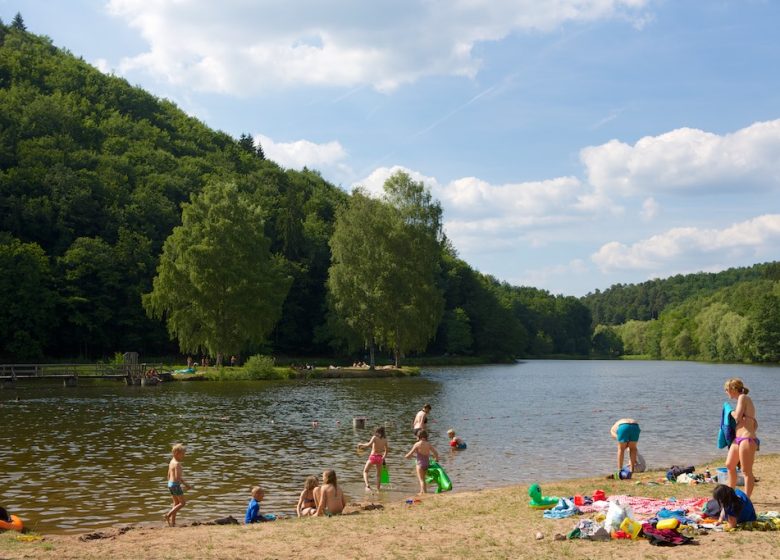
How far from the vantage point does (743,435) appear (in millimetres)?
13883

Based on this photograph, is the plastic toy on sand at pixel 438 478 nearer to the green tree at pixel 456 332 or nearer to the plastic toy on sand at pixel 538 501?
the plastic toy on sand at pixel 538 501

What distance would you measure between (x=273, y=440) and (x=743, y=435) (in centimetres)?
1884

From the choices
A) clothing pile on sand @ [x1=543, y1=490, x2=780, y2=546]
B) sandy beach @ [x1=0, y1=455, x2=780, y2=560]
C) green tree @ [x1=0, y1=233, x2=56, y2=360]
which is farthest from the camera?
green tree @ [x1=0, y1=233, x2=56, y2=360]

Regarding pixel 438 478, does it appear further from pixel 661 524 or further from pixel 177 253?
pixel 177 253

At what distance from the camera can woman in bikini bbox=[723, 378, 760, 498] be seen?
13.7 metres

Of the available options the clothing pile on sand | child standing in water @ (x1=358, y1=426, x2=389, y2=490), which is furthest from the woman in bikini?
child standing in water @ (x1=358, y1=426, x2=389, y2=490)

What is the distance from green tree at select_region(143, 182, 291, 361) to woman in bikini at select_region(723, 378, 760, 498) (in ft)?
197

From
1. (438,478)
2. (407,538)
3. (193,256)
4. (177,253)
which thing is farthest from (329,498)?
(177,253)

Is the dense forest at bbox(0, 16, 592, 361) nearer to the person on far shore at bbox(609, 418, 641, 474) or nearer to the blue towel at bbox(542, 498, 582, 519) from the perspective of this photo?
the person on far shore at bbox(609, 418, 641, 474)

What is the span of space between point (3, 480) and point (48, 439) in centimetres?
870

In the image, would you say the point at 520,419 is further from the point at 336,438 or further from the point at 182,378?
the point at 182,378

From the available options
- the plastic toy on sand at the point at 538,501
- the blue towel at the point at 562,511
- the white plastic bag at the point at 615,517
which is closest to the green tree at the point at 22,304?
the plastic toy on sand at the point at 538,501

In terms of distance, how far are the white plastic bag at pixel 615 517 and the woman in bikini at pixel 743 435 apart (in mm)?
3230

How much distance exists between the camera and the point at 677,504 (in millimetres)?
13656
